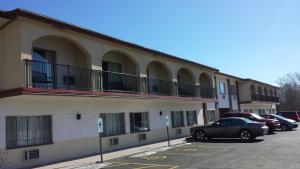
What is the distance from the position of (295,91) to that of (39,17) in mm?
83878

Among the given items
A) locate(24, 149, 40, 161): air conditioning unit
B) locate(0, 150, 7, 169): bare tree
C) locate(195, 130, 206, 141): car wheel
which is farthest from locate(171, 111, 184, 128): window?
locate(0, 150, 7, 169): bare tree

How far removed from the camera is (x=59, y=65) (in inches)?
591

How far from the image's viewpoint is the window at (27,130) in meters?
13.6

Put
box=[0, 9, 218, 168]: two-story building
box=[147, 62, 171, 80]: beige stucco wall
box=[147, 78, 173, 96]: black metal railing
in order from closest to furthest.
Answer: box=[0, 9, 218, 168]: two-story building → box=[147, 78, 173, 96]: black metal railing → box=[147, 62, 171, 80]: beige stucco wall

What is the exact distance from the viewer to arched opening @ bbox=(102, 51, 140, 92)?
1925 cm

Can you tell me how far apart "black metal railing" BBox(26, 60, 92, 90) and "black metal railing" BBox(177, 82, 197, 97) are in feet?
34.3

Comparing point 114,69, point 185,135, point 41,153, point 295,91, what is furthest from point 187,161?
point 295,91

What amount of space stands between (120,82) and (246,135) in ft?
26.6

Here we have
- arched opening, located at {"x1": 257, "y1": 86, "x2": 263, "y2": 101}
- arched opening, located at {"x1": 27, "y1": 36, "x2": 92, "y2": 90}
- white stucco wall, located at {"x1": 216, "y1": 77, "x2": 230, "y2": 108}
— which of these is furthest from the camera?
arched opening, located at {"x1": 257, "y1": 86, "x2": 263, "y2": 101}

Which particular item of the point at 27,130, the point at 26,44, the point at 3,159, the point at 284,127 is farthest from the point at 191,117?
the point at 3,159

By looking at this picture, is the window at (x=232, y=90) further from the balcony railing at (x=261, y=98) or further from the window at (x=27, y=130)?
the window at (x=27, y=130)

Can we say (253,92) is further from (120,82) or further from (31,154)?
(31,154)

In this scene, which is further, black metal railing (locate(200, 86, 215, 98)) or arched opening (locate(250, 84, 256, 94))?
arched opening (locate(250, 84, 256, 94))

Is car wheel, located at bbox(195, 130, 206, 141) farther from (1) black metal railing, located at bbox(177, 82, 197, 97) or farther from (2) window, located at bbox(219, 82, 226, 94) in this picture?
(2) window, located at bbox(219, 82, 226, 94)
